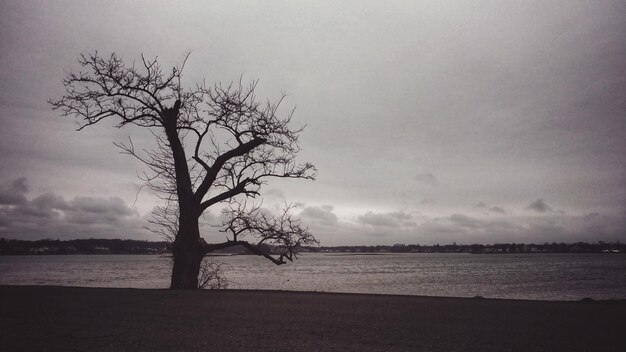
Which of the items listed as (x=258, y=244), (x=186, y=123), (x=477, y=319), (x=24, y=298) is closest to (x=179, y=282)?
(x=258, y=244)

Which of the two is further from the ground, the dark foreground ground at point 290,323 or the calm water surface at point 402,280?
the dark foreground ground at point 290,323

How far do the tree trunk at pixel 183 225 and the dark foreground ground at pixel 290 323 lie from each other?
5.80 ft

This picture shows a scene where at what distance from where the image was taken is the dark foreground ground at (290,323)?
658 cm

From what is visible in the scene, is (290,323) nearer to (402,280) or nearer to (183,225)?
(183,225)

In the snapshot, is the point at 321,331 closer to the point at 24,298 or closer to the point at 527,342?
the point at 527,342

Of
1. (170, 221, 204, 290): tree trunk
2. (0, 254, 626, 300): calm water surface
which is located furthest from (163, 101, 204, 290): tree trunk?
(0, 254, 626, 300): calm water surface

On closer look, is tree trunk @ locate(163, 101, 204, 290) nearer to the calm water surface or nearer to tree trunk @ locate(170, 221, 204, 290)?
tree trunk @ locate(170, 221, 204, 290)

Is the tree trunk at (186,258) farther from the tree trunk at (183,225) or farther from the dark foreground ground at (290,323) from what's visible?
the dark foreground ground at (290,323)

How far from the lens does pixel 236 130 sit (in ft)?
47.7

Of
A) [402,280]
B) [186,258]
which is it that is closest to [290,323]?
[186,258]

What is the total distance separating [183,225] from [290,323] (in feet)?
23.5

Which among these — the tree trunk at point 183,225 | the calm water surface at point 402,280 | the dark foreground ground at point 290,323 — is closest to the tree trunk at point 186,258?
the tree trunk at point 183,225

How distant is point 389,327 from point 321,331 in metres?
1.37

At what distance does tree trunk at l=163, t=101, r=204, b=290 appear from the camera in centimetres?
1397
